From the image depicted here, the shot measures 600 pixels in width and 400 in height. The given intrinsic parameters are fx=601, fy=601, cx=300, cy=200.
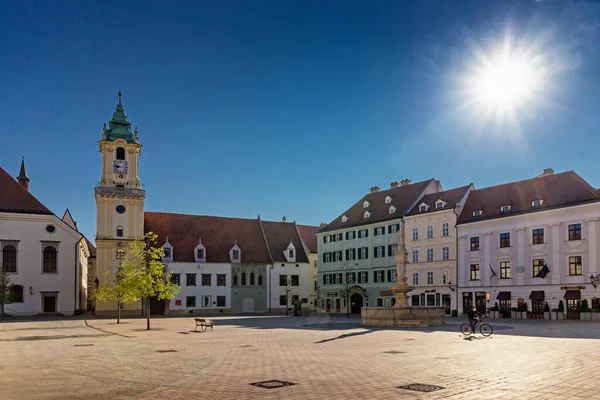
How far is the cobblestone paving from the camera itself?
11961 millimetres

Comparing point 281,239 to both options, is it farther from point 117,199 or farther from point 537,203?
point 537,203

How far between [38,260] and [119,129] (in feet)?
61.4

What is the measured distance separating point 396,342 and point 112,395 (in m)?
15.0

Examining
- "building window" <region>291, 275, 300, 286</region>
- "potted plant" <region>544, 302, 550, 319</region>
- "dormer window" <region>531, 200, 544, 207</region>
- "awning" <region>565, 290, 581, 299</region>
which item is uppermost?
"dormer window" <region>531, 200, 544, 207</region>

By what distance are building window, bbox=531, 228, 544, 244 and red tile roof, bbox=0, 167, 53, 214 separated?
4854 cm

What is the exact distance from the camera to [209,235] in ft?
255

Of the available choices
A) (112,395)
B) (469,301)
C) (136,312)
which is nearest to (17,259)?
(136,312)

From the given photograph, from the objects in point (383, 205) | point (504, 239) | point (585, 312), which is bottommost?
point (585, 312)

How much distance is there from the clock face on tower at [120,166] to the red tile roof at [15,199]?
377 inches

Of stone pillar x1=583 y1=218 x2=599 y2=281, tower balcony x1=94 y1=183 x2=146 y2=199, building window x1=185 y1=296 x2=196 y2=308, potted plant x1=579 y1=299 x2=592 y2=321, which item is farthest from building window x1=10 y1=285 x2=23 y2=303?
stone pillar x1=583 y1=218 x2=599 y2=281

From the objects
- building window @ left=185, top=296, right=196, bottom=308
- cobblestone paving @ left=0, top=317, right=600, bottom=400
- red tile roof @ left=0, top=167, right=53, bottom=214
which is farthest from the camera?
building window @ left=185, top=296, right=196, bottom=308

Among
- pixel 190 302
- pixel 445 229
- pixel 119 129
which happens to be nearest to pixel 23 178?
pixel 119 129

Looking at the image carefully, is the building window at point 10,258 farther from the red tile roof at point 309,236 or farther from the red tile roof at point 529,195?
the red tile roof at point 529,195

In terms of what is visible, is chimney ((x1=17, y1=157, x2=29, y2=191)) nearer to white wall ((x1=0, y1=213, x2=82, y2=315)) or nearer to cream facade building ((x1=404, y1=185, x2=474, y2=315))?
white wall ((x1=0, y1=213, x2=82, y2=315))
